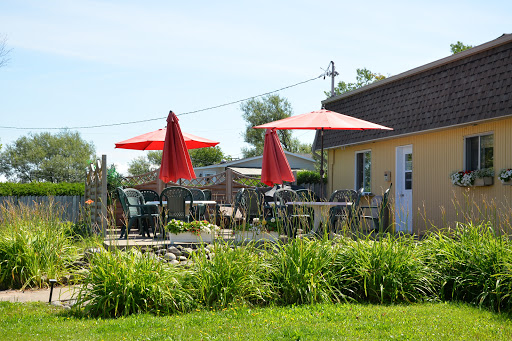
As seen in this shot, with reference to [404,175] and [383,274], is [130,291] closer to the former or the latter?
[383,274]

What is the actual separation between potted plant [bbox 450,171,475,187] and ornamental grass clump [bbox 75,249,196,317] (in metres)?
7.02

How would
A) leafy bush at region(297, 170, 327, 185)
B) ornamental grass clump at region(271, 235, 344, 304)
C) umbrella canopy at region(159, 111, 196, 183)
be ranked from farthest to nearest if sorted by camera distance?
leafy bush at region(297, 170, 327, 185)
umbrella canopy at region(159, 111, 196, 183)
ornamental grass clump at region(271, 235, 344, 304)

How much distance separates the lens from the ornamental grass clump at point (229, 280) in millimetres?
4957

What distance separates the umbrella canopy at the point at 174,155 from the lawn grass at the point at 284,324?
157 inches

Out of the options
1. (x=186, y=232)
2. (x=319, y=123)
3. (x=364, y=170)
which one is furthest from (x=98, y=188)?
(x=364, y=170)

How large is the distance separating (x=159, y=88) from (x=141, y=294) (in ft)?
48.6

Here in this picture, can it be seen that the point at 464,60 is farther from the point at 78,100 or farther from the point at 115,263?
the point at 78,100

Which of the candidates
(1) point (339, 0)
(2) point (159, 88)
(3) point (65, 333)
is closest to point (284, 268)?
(3) point (65, 333)

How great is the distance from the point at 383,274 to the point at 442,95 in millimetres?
6768

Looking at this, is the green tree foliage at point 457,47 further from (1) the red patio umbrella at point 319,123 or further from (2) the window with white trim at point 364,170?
(1) the red patio umbrella at point 319,123

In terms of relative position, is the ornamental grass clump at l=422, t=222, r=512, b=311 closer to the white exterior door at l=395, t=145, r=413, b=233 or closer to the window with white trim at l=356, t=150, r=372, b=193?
the white exterior door at l=395, t=145, r=413, b=233

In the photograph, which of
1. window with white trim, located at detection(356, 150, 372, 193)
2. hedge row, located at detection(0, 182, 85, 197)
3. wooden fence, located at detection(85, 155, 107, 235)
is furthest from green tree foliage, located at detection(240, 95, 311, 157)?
wooden fence, located at detection(85, 155, 107, 235)

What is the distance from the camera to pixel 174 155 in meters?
8.73

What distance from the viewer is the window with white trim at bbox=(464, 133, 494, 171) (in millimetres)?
9953
